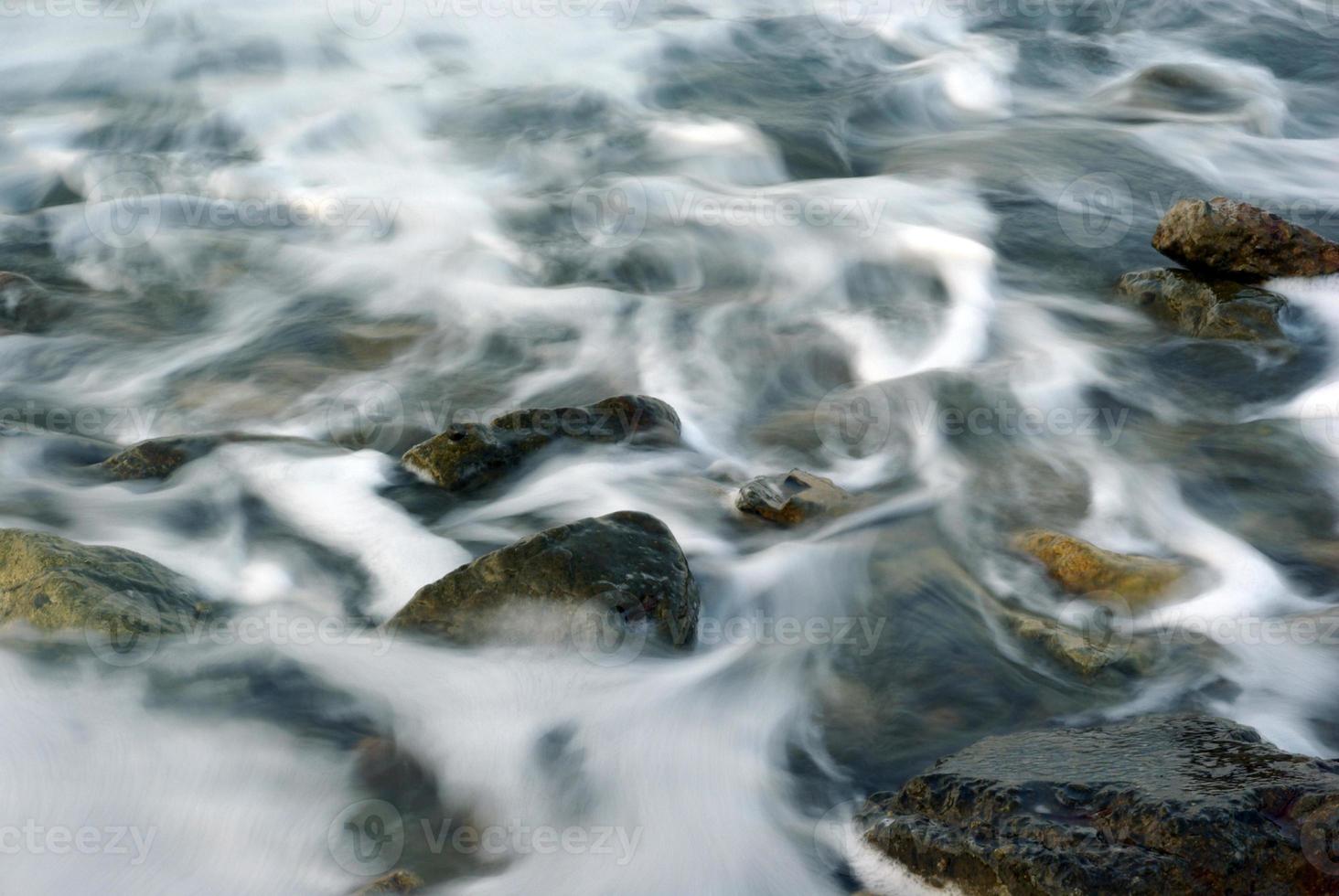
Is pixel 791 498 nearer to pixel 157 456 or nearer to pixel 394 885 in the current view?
pixel 394 885

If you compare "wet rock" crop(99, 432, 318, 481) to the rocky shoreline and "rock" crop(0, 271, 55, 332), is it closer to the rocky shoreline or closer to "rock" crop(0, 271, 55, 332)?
the rocky shoreline

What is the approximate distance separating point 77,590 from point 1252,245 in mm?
5233

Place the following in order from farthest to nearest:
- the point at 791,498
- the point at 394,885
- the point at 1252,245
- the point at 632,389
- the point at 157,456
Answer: the point at 1252,245 < the point at 632,389 < the point at 157,456 < the point at 791,498 < the point at 394,885

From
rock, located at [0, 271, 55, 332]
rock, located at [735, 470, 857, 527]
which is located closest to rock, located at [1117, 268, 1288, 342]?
rock, located at [735, 470, 857, 527]

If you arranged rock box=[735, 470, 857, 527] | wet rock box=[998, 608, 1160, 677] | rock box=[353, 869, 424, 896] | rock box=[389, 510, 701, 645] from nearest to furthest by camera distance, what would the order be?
rock box=[353, 869, 424, 896]
rock box=[389, 510, 701, 645]
wet rock box=[998, 608, 1160, 677]
rock box=[735, 470, 857, 527]

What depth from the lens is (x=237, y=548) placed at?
4.30 m

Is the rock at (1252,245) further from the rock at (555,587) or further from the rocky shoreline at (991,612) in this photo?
the rock at (555,587)

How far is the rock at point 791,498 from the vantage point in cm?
444

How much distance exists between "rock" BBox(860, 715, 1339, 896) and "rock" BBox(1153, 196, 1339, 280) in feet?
11.9

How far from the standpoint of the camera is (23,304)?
6008 millimetres

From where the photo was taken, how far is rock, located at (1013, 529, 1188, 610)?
403 centimetres

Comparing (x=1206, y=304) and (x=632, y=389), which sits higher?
(x=1206, y=304)

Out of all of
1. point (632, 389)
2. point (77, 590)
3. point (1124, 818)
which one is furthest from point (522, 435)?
point (1124, 818)

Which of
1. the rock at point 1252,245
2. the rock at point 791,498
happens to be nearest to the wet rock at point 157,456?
the rock at point 791,498
